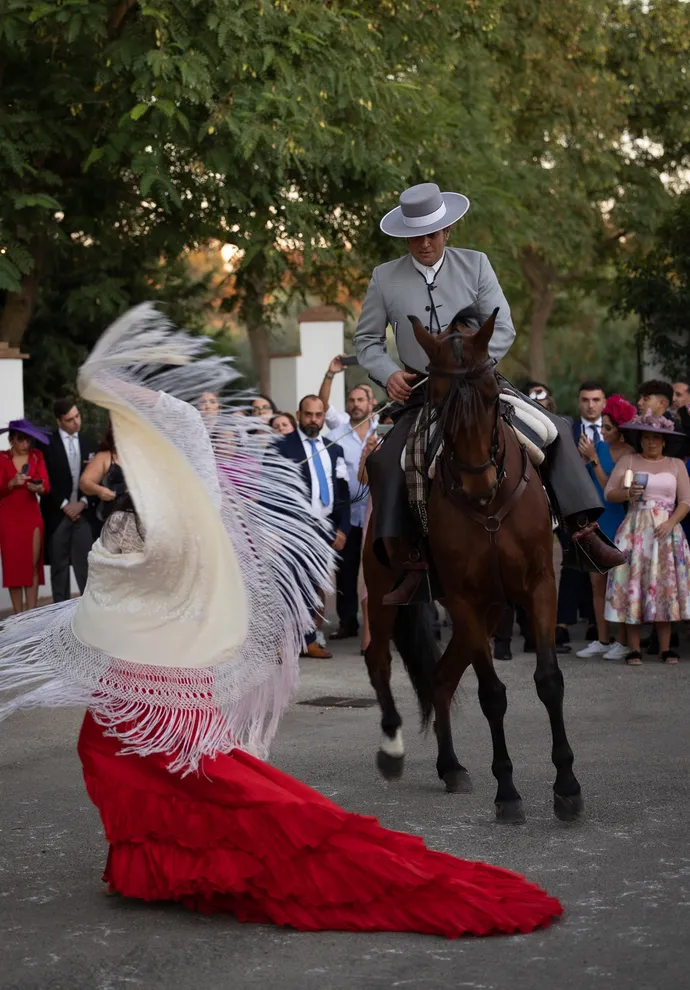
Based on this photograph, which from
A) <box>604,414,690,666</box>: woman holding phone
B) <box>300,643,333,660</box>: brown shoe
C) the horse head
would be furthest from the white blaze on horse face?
<box>300,643,333,660</box>: brown shoe

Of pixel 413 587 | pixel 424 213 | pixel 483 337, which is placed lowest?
pixel 413 587

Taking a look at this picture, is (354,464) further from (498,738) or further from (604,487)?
(498,738)

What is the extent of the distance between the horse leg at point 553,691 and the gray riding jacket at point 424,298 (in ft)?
4.51

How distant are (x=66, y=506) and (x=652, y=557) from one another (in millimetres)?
5290

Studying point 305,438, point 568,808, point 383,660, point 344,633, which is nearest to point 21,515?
point 305,438

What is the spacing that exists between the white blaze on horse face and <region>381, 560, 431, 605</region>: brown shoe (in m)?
0.75

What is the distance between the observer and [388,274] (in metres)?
7.95

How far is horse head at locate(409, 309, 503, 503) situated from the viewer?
257 inches

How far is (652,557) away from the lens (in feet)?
37.7

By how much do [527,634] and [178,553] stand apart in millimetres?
6743

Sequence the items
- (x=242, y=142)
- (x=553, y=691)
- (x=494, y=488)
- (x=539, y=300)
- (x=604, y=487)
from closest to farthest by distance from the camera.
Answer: (x=494, y=488)
(x=553, y=691)
(x=604, y=487)
(x=242, y=142)
(x=539, y=300)

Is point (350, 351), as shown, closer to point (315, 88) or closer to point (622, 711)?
point (315, 88)

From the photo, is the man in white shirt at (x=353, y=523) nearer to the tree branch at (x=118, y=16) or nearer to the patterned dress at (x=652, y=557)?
the patterned dress at (x=652, y=557)

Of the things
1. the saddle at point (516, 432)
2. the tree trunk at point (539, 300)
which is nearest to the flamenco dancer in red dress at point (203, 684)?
the saddle at point (516, 432)
